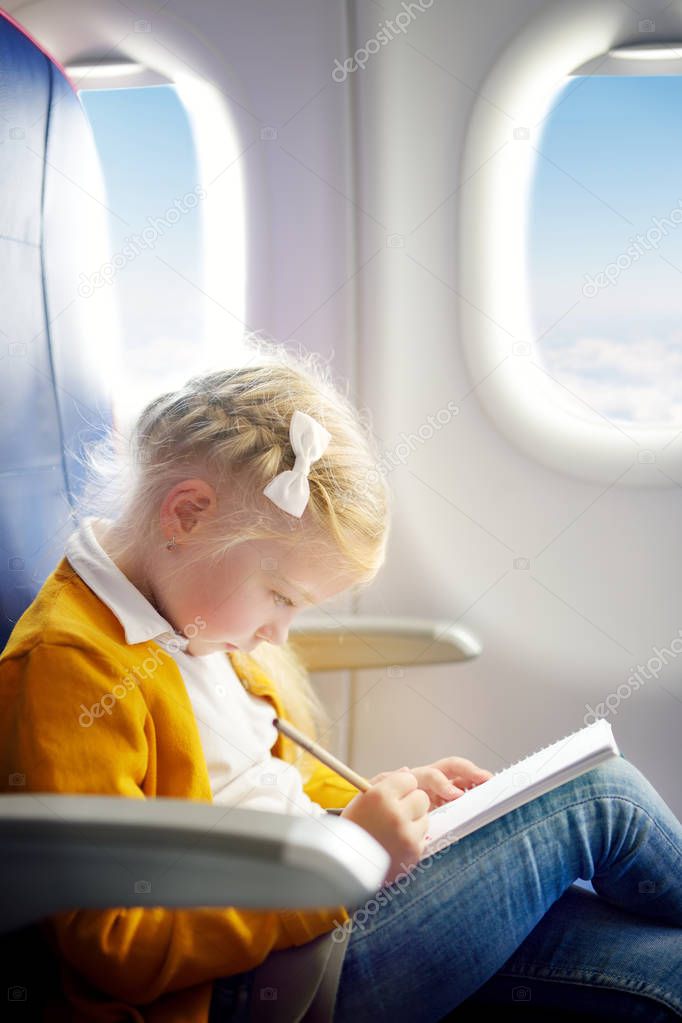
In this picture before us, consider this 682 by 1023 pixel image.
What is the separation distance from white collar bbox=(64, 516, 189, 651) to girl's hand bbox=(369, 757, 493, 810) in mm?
369

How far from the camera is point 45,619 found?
1060 mm

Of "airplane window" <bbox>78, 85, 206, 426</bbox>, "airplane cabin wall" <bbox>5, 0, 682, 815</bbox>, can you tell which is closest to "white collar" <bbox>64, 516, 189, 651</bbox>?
"airplane window" <bbox>78, 85, 206, 426</bbox>

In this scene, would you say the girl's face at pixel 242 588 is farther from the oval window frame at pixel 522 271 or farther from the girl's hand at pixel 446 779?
the oval window frame at pixel 522 271

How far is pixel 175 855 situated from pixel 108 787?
237 millimetres

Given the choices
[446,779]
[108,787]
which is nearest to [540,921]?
[446,779]

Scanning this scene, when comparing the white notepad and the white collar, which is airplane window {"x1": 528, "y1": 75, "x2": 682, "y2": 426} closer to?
the white notepad

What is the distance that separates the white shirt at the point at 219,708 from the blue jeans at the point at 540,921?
0.23m

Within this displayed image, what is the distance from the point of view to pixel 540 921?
4.30 ft

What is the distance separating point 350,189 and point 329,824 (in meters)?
1.15

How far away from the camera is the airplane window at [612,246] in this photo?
63.7 inches

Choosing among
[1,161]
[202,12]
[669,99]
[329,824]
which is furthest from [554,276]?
[329,824]

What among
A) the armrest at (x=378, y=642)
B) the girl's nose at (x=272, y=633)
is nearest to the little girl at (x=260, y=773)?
the girl's nose at (x=272, y=633)

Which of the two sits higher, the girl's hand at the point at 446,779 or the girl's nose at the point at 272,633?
the girl's nose at the point at 272,633

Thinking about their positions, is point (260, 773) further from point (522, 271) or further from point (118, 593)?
point (522, 271)
